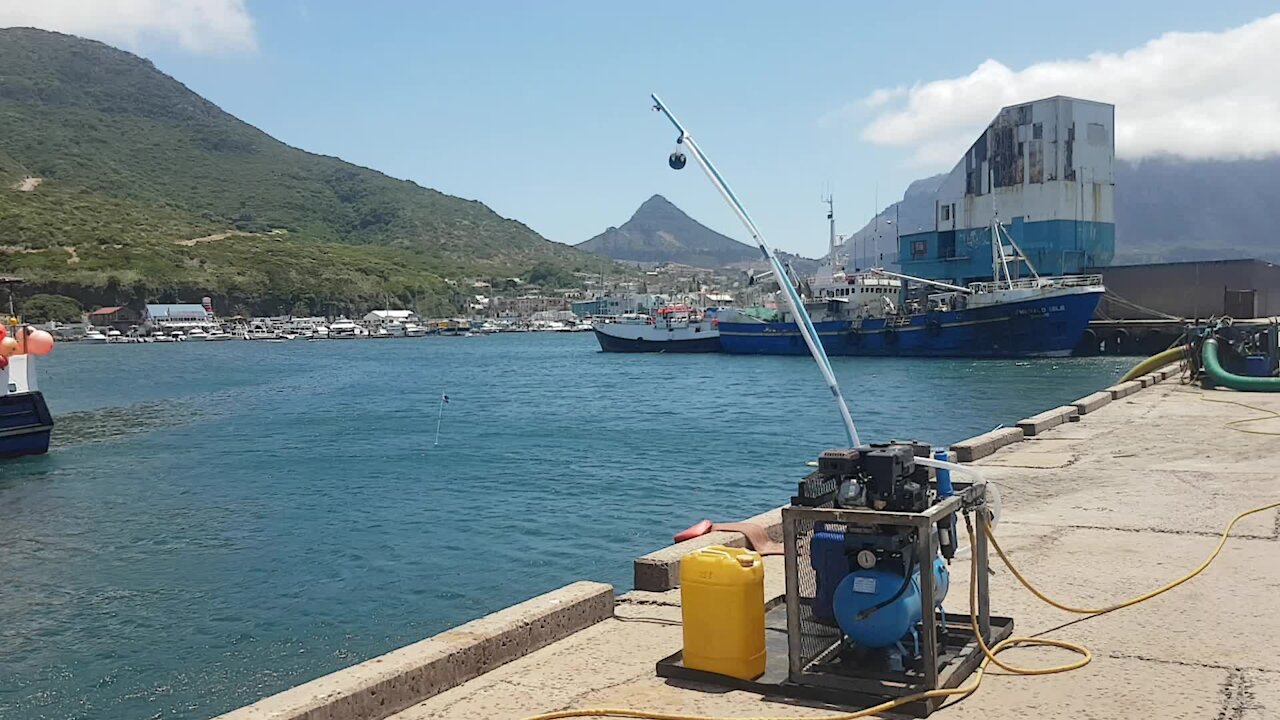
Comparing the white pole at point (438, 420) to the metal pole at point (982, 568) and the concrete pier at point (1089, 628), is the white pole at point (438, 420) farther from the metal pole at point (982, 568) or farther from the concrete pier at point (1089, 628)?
the metal pole at point (982, 568)

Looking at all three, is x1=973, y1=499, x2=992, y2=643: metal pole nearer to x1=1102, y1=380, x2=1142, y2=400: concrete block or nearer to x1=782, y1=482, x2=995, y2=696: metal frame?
x1=782, y1=482, x2=995, y2=696: metal frame

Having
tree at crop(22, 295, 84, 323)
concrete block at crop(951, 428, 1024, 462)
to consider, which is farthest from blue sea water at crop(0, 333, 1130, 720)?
tree at crop(22, 295, 84, 323)

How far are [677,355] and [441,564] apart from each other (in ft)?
226

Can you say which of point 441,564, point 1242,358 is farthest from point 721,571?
point 1242,358

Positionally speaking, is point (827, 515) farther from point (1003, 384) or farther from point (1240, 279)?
point (1240, 279)

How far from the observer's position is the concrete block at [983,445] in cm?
1360

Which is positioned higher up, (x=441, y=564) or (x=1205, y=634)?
(x=1205, y=634)

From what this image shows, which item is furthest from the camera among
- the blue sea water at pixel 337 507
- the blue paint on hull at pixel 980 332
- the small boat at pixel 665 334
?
the small boat at pixel 665 334

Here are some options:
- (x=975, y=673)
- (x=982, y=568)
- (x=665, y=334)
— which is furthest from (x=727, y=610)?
(x=665, y=334)

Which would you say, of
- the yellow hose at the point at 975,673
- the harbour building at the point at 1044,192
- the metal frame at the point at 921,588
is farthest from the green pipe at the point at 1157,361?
the harbour building at the point at 1044,192

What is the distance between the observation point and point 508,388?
53094 millimetres

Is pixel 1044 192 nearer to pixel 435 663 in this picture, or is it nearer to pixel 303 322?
pixel 435 663

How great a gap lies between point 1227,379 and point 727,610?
69.2ft

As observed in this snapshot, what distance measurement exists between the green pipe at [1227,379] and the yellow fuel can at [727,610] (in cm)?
1989
